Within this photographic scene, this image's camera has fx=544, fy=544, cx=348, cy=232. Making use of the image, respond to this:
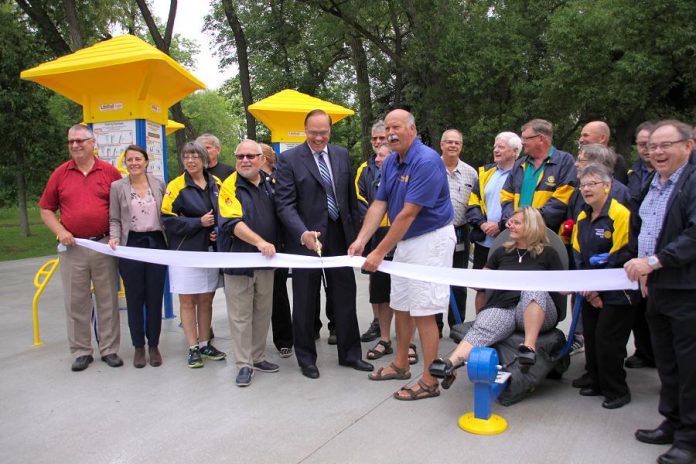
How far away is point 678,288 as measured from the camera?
2.83m

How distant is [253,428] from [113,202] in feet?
7.76

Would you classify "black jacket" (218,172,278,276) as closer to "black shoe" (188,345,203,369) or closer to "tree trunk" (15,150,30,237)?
"black shoe" (188,345,203,369)

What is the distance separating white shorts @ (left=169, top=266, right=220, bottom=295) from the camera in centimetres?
466

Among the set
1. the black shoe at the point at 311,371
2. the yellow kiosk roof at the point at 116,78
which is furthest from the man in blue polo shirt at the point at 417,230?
the yellow kiosk roof at the point at 116,78

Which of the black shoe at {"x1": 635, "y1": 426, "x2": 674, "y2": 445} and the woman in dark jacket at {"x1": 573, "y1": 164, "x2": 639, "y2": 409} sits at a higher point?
the woman in dark jacket at {"x1": 573, "y1": 164, "x2": 639, "y2": 409}

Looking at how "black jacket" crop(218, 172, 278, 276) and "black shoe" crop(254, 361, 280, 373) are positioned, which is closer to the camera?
"black jacket" crop(218, 172, 278, 276)

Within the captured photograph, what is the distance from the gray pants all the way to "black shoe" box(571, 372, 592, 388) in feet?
1.57

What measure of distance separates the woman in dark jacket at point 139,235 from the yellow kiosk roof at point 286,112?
12.8 feet

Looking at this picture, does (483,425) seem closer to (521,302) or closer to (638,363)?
(521,302)

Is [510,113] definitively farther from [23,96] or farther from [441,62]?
[23,96]

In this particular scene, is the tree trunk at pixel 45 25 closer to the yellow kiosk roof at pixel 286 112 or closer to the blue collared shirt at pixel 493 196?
the yellow kiosk roof at pixel 286 112

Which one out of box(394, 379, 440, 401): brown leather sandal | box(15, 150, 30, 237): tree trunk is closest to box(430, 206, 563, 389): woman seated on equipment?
box(394, 379, 440, 401): brown leather sandal

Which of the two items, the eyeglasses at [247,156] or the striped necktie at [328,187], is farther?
the striped necktie at [328,187]

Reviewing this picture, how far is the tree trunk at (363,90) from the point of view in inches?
760
